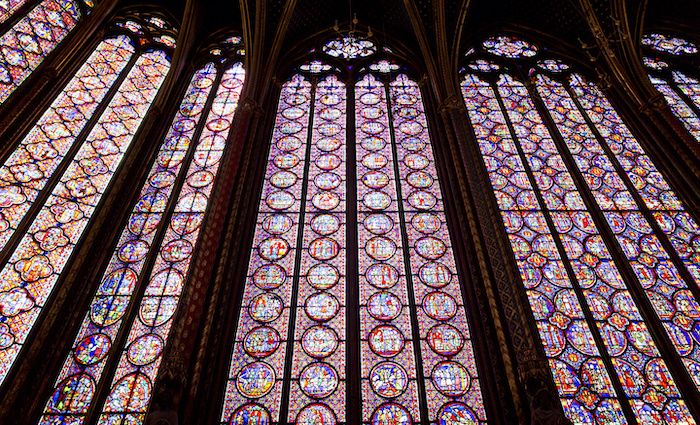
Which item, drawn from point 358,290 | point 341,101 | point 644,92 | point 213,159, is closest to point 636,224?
point 644,92

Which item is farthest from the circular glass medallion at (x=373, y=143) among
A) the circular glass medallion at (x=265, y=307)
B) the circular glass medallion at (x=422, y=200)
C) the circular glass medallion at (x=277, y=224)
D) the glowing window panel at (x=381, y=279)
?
the circular glass medallion at (x=265, y=307)

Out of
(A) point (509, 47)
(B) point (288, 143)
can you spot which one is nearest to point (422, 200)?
(B) point (288, 143)

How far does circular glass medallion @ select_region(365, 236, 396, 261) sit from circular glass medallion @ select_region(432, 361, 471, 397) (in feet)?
6.67

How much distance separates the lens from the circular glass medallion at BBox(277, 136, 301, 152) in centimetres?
1120

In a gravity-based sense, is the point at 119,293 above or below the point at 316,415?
above

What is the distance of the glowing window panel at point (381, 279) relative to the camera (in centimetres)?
748

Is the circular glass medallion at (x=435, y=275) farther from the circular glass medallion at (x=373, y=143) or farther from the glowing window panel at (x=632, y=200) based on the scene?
the circular glass medallion at (x=373, y=143)

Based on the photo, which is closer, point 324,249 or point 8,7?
point 324,249

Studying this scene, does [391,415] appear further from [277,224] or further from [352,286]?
[277,224]

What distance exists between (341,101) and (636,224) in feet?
20.4

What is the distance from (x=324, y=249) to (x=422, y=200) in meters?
2.04

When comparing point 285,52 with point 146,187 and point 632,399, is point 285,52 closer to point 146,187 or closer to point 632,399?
point 146,187

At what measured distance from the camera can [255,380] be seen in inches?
296

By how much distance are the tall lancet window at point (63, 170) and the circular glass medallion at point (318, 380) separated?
368 centimetres
